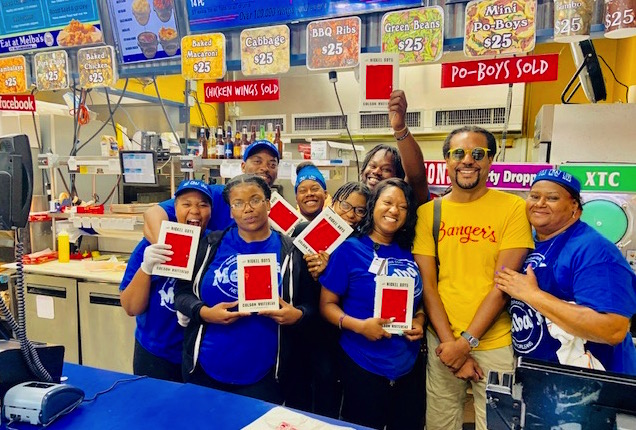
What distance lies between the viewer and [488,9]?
209cm

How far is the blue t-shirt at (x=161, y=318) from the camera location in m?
2.00

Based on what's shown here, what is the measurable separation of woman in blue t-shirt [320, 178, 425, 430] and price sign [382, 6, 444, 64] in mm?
791

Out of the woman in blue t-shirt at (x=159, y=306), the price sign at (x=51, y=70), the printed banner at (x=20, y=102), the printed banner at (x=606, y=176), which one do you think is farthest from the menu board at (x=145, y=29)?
the printed banner at (x=606, y=176)

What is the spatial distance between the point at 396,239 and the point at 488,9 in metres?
1.22

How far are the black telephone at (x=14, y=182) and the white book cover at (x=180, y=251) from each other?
1.92ft


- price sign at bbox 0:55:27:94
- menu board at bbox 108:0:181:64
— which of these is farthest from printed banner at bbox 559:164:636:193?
price sign at bbox 0:55:27:94

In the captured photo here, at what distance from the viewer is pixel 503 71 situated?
2139mm

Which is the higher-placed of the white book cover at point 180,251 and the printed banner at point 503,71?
the printed banner at point 503,71

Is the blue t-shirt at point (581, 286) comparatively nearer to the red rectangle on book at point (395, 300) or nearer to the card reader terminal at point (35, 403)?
the red rectangle on book at point (395, 300)

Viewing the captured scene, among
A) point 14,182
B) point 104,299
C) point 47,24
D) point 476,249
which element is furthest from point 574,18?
point 47,24

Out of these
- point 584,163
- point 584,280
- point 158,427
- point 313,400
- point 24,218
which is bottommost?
point 313,400

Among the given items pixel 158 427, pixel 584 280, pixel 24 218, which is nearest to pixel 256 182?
pixel 24 218

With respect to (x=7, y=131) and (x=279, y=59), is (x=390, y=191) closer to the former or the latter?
(x=279, y=59)

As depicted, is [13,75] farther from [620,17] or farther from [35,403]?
[620,17]
